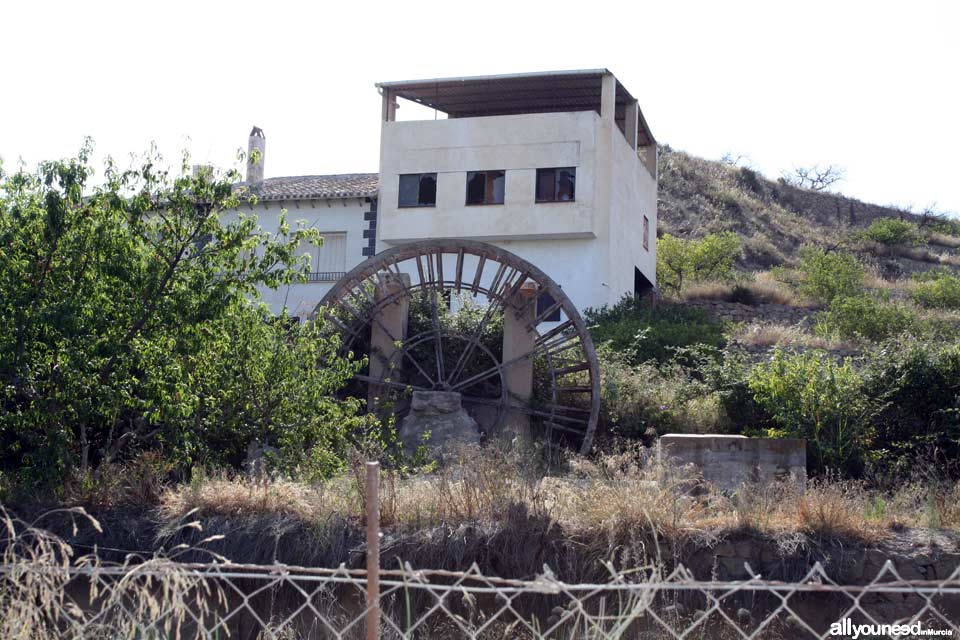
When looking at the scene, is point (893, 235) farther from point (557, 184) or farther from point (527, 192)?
point (527, 192)

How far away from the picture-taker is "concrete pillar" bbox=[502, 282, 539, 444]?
51.9 feet

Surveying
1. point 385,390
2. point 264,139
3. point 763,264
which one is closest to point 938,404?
point 385,390

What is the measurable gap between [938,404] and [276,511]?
9001 mm

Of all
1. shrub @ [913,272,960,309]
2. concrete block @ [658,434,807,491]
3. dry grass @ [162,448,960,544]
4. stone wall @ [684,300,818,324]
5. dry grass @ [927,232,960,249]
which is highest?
dry grass @ [927,232,960,249]

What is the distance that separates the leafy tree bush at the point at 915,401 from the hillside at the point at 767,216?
68.5 feet

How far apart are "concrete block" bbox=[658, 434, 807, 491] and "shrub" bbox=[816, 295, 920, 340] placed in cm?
876

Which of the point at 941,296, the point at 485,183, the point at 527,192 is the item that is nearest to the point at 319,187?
the point at 485,183

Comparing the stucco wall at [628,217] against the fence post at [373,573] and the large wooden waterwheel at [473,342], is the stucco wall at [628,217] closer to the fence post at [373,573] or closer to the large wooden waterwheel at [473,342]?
the large wooden waterwheel at [473,342]

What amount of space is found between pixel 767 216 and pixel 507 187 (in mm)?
24253

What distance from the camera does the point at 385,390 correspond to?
16.0 m

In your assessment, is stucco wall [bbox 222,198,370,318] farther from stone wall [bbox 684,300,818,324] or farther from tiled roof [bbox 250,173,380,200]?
stone wall [bbox 684,300,818,324]

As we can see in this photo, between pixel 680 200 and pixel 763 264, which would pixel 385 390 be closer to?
pixel 763 264

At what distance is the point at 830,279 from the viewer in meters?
25.8

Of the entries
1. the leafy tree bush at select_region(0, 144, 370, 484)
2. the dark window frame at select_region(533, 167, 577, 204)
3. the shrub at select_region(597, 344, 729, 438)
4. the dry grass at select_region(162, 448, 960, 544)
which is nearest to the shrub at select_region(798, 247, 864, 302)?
the dark window frame at select_region(533, 167, 577, 204)
